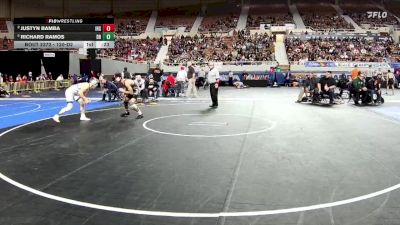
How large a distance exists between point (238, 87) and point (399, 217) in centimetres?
2667

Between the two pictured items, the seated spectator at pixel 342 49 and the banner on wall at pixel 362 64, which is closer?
the banner on wall at pixel 362 64

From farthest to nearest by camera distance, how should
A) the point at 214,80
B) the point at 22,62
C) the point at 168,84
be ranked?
the point at 22,62, the point at 168,84, the point at 214,80

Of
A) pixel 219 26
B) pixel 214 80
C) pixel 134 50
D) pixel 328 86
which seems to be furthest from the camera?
pixel 219 26

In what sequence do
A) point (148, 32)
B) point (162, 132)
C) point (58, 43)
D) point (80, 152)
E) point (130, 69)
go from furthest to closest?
point (148, 32) < point (130, 69) < point (58, 43) < point (162, 132) < point (80, 152)

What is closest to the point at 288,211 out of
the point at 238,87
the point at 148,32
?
the point at 238,87

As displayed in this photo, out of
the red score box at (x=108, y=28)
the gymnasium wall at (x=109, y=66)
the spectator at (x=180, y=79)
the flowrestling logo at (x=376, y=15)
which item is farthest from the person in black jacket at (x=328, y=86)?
the flowrestling logo at (x=376, y=15)

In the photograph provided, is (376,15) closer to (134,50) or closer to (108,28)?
(134,50)

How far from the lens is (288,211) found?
4441mm

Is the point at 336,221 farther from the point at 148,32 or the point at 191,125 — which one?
the point at 148,32
